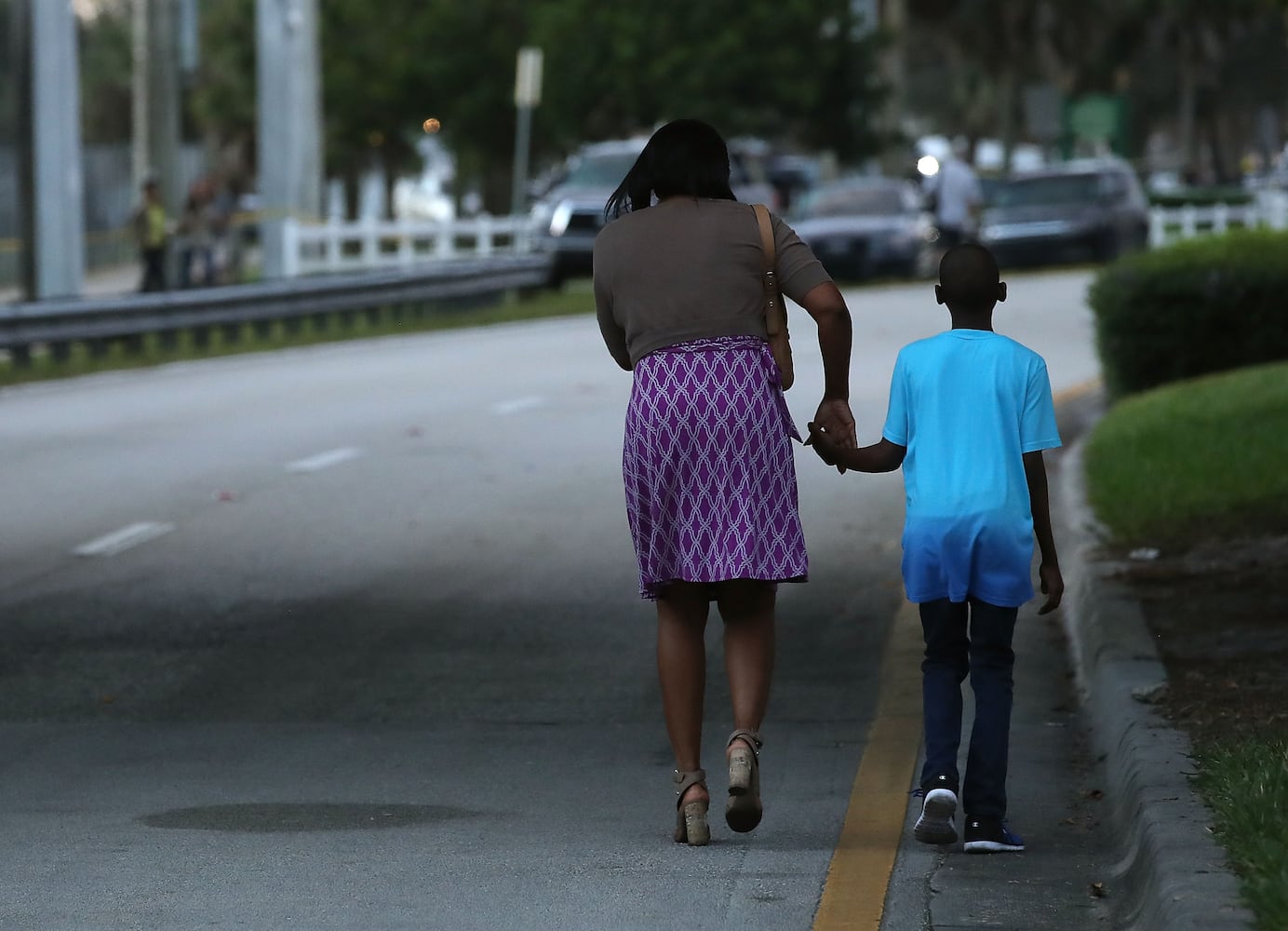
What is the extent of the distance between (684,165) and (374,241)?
31.3 metres

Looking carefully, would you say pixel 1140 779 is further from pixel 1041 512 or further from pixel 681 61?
pixel 681 61

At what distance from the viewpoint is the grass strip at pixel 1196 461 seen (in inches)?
454

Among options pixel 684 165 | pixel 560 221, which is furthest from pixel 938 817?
pixel 560 221

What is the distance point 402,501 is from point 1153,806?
836cm

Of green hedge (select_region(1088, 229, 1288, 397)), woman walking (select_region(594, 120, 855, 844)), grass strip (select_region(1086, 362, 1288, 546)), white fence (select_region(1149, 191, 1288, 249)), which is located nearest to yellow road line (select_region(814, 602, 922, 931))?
woman walking (select_region(594, 120, 855, 844))

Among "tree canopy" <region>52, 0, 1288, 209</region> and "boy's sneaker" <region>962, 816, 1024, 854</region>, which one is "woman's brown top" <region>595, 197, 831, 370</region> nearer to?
"boy's sneaker" <region>962, 816, 1024, 854</region>

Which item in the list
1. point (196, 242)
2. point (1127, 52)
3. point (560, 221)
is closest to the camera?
point (560, 221)

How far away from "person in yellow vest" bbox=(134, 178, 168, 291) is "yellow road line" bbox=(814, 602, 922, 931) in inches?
1057

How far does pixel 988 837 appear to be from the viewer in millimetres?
6359

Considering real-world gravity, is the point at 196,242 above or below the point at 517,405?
below

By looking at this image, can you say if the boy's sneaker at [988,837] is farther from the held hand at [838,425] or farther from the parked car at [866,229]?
the parked car at [866,229]

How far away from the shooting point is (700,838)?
252 inches

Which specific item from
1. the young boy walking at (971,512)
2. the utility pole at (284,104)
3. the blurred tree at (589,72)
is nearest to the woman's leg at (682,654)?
the young boy walking at (971,512)

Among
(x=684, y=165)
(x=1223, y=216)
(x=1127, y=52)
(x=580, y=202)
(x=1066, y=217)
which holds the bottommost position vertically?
(x=1223, y=216)
